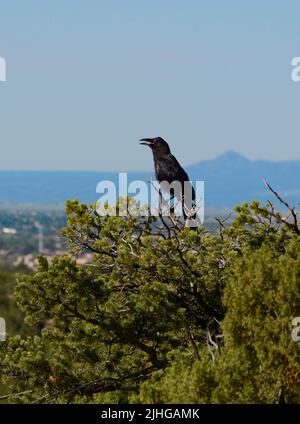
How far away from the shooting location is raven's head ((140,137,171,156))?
17.7m

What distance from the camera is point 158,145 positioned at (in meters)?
17.8

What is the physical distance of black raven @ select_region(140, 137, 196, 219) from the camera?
55.3ft

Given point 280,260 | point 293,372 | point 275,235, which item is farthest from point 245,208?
point 293,372

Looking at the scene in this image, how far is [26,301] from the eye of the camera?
1298 centimetres

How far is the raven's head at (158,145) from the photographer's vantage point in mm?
17719

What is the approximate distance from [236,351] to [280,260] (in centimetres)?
104

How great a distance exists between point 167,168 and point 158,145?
0.66 metres

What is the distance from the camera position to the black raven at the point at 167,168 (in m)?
16.8

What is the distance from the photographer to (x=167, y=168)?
56.8ft
